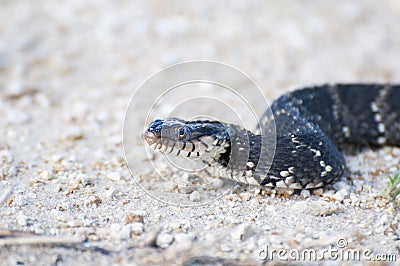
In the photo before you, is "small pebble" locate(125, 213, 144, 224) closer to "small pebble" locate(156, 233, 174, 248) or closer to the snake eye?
"small pebble" locate(156, 233, 174, 248)

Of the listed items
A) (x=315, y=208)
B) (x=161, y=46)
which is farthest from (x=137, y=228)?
(x=161, y=46)

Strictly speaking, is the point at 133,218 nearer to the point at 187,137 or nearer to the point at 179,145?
the point at 179,145

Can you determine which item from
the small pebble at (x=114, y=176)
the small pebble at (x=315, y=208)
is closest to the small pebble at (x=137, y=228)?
the small pebble at (x=114, y=176)

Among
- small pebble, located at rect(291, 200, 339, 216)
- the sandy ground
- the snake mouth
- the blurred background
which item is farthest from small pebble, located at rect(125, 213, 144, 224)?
the blurred background

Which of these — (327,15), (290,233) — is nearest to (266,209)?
(290,233)

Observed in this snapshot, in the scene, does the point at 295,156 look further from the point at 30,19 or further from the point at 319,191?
the point at 30,19

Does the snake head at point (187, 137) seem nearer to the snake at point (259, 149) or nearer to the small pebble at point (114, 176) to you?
the snake at point (259, 149)

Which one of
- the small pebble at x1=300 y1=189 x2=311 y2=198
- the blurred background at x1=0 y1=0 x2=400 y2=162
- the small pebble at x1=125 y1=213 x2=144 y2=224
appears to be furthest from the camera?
the blurred background at x1=0 y1=0 x2=400 y2=162
